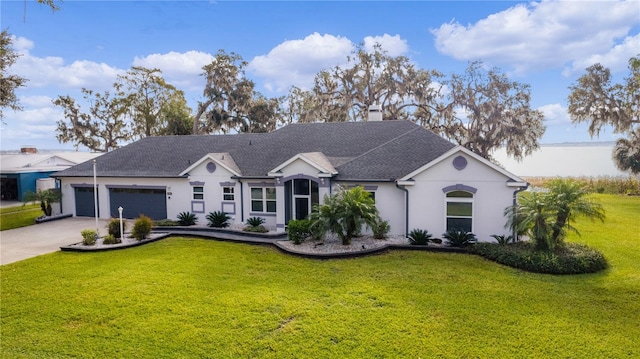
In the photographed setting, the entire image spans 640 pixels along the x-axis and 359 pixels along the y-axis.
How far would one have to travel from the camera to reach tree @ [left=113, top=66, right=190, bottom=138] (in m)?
38.9

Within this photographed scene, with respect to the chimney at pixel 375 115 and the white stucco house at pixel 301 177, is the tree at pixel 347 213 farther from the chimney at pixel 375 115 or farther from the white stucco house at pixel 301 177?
the chimney at pixel 375 115

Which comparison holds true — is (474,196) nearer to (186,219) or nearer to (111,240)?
(186,219)

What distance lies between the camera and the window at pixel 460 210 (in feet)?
45.5

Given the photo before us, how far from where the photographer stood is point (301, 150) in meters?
19.7

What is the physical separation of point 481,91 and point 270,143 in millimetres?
21161

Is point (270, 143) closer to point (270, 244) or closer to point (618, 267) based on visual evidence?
point (270, 244)

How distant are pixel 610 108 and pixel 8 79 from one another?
1644 inches

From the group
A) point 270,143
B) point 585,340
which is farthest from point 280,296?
point 270,143

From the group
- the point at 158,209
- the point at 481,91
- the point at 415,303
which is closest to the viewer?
the point at 415,303

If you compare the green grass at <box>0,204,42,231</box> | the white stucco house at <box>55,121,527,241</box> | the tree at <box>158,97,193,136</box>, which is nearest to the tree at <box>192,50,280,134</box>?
the tree at <box>158,97,193,136</box>

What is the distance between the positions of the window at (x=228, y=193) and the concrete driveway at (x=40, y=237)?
6.13 metres

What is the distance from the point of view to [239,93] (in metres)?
36.7

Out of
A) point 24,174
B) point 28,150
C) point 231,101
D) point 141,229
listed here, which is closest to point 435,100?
point 231,101

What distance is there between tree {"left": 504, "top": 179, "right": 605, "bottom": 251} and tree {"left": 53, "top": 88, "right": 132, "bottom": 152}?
135 feet
